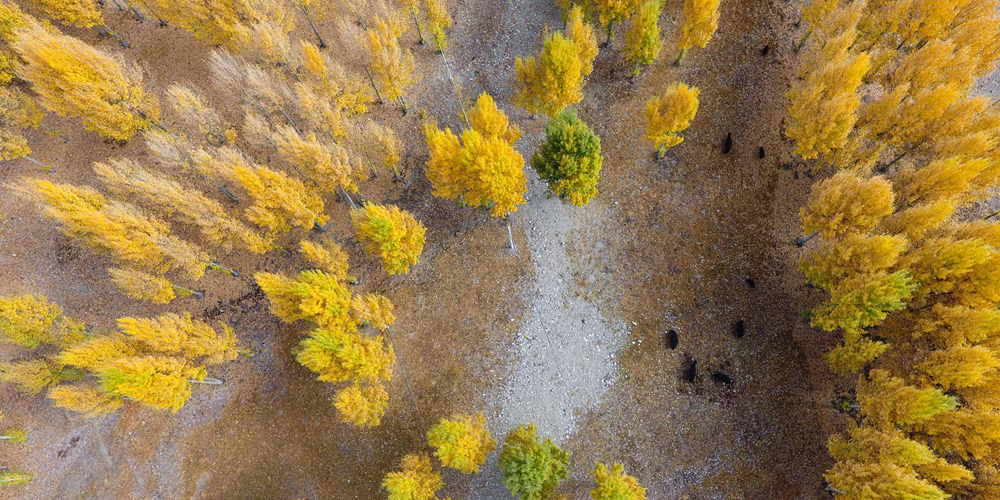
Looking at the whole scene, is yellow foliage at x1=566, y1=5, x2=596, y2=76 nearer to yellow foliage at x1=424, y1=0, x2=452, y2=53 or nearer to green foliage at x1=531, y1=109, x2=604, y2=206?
green foliage at x1=531, y1=109, x2=604, y2=206

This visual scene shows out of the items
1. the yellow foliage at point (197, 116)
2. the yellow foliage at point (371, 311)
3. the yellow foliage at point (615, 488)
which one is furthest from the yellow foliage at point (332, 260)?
the yellow foliage at point (615, 488)

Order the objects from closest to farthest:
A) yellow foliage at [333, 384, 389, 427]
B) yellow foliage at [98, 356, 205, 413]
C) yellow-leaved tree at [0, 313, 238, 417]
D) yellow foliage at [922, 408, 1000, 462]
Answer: yellow foliage at [922, 408, 1000, 462], yellow foliage at [98, 356, 205, 413], yellow-leaved tree at [0, 313, 238, 417], yellow foliage at [333, 384, 389, 427]

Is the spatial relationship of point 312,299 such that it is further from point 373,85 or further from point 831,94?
point 831,94

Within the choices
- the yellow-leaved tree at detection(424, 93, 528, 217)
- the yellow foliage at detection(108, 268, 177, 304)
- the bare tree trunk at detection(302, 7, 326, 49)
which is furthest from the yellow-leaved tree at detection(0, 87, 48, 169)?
the yellow-leaved tree at detection(424, 93, 528, 217)

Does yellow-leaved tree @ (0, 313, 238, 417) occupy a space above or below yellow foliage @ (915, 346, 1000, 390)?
below

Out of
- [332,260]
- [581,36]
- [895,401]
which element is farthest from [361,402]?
[895,401]

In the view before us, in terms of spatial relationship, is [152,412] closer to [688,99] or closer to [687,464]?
[687,464]
